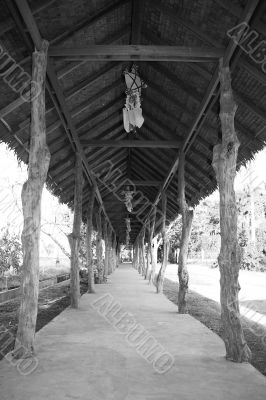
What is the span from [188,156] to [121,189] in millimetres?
6008

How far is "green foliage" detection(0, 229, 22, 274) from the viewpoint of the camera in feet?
43.2

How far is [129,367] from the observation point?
153 inches

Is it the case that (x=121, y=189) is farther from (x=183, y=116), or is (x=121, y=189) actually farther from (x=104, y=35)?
(x=104, y=35)

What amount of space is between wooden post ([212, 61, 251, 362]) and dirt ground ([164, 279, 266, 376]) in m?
0.47

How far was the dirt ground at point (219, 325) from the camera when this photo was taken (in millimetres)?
5004

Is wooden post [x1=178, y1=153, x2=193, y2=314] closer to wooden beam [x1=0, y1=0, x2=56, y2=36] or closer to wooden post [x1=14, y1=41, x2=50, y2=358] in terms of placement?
wooden post [x1=14, y1=41, x2=50, y2=358]

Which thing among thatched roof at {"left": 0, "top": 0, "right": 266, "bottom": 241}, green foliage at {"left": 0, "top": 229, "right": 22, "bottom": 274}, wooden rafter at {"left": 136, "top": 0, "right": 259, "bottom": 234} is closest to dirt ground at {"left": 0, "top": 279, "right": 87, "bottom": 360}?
green foliage at {"left": 0, "top": 229, "right": 22, "bottom": 274}

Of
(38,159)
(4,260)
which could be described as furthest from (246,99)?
(4,260)

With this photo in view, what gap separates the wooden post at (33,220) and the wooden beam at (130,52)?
1.48 ft

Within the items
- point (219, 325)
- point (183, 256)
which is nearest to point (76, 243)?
point (183, 256)

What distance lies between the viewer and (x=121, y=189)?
14797 mm

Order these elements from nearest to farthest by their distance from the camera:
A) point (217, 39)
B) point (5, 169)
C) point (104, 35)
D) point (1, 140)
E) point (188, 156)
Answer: point (217, 39) < point (104, 35) < point (1, 140) < point (188, 156) < point (5, 169)

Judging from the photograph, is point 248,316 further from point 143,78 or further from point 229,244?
point 143,78

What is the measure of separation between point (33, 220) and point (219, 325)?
472 centimetres
